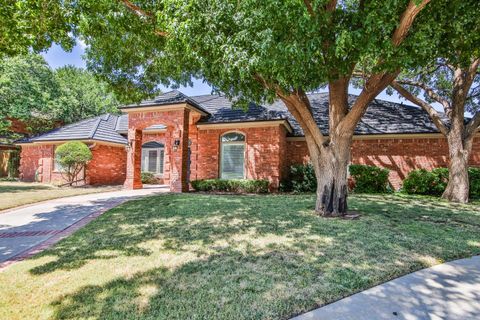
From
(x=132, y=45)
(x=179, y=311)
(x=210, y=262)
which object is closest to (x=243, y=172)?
(x=132, y=45)

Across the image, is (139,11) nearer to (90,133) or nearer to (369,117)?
(90,133)

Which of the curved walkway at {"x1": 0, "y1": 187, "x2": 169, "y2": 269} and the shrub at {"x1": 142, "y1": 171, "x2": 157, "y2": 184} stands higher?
the shrub at {"x1": 142, "y1": 171, "x2": 157, "y2": 184}

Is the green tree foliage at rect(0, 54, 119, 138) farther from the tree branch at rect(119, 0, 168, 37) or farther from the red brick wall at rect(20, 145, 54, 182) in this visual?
the tree branch at rect(119, 0, 168, 37)

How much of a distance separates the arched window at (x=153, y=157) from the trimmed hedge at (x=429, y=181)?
1473 centimetres

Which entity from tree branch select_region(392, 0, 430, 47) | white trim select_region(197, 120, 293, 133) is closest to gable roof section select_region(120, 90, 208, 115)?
white trim select_region(197, 120, 293, 133)

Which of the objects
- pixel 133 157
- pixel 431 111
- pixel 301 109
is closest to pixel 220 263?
pixel 301 109

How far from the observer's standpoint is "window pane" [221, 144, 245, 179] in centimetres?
1415

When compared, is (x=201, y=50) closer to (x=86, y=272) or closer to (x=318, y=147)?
(x=318, y=147)

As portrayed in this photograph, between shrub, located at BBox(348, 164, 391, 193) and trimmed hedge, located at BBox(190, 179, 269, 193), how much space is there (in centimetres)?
442

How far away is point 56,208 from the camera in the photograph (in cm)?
848

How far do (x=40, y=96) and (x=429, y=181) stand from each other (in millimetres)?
28194

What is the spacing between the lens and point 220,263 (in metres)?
3.97

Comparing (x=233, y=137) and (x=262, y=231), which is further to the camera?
(x=233, y=137)

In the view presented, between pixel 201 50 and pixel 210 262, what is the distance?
16.2 feet
